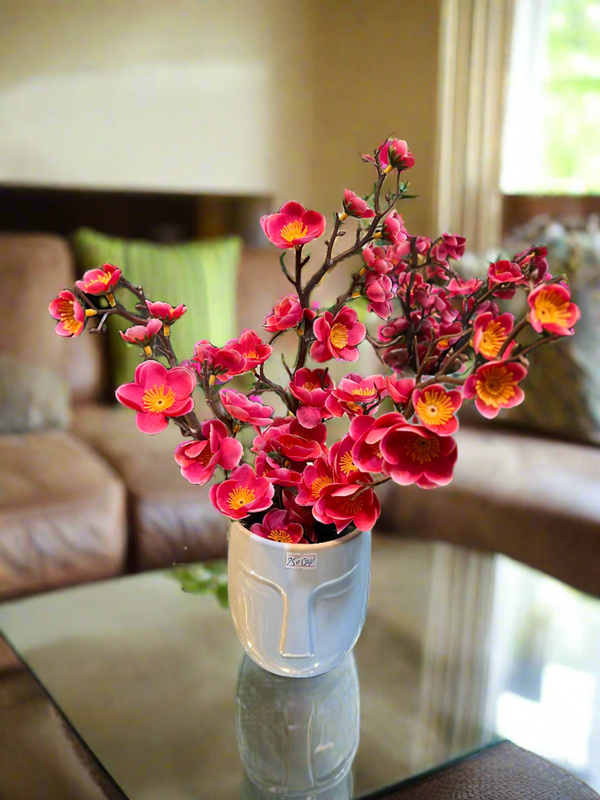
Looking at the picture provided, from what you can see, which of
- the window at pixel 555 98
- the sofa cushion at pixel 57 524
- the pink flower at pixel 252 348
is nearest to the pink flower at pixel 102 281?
the pink flower at pixel 252 348

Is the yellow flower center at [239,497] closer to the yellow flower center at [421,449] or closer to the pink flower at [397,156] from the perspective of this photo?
the yellow flower center at [421,449]

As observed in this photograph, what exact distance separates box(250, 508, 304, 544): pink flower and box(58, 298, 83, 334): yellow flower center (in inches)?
10.6

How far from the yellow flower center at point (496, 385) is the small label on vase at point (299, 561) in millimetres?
267

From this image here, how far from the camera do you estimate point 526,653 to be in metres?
0.99

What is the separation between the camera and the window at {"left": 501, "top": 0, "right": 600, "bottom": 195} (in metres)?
2.52

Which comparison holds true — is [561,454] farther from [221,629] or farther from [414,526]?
[221,629]

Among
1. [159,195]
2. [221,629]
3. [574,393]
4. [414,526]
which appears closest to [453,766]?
[221,629]

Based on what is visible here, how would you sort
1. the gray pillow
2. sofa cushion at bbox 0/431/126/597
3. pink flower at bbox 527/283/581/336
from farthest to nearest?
the gray pillow < sofa cushion at bbox 0/431/126/597 < pink flower at bbox 527/283/581/336

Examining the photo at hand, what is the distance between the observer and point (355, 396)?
65 centimetres

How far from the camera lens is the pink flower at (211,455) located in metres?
0.63

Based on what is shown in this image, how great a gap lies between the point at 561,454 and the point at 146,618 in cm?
109

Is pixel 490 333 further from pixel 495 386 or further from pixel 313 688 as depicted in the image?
pixel 313 688

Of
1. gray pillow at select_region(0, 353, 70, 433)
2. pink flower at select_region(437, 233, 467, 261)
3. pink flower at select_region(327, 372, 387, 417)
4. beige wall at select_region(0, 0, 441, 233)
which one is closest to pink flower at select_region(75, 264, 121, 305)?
pink flower at select_region(327, 372, 387, 417)

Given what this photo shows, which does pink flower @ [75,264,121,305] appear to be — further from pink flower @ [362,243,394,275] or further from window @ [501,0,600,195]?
window @ [501,0,600,195]
